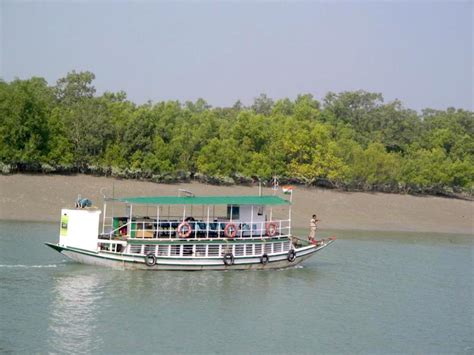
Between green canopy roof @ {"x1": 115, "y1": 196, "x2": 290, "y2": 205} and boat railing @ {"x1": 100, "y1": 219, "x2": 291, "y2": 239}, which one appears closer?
green canopy roof @ {"x1": 115, "y1": 196, "x2": 290, "y2": 205}

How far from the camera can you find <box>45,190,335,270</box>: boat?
34188 mm

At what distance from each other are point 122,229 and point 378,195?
130 ft

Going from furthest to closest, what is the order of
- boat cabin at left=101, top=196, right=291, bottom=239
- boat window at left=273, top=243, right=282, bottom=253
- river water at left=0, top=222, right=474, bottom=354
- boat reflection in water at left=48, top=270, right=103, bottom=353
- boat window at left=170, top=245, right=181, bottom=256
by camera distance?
boat window at left=273, top=243, right=282, bottom=253 → boat cabin at left=101, top=196, right=291, bottom=239 → boat window at left=170, top=245, right=181, bottom=256 → river water at left=0, top=222, right=474, bottom=354 → boat reflection in water at left=48, top=270, right=103, bottom=353

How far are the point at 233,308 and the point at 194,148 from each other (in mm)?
40651

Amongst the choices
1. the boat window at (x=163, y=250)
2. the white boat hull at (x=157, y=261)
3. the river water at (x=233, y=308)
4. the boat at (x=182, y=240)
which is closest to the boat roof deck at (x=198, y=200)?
the boat at (x=182, y=240)

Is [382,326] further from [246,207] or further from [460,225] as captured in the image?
[460,225]

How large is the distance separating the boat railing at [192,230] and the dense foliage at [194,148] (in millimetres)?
25964

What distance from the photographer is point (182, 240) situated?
34.6 m

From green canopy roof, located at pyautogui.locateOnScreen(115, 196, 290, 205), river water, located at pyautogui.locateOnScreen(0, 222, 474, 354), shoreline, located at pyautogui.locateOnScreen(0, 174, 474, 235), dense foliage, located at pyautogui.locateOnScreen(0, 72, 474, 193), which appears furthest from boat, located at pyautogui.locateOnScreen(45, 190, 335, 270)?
dense foliage, located at pyautogui.locateOnScreen(0, 72, 474, 193)

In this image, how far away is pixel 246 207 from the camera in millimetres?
37031

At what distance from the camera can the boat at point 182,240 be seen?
112ft

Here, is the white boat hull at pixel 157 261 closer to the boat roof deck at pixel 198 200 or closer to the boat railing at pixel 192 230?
the boat railing at pixel 192 230

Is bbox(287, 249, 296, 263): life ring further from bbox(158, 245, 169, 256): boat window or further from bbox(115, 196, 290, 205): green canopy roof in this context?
bbox(158, 245, 169, 256): boat window

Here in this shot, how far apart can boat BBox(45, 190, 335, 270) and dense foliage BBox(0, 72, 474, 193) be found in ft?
85.8
